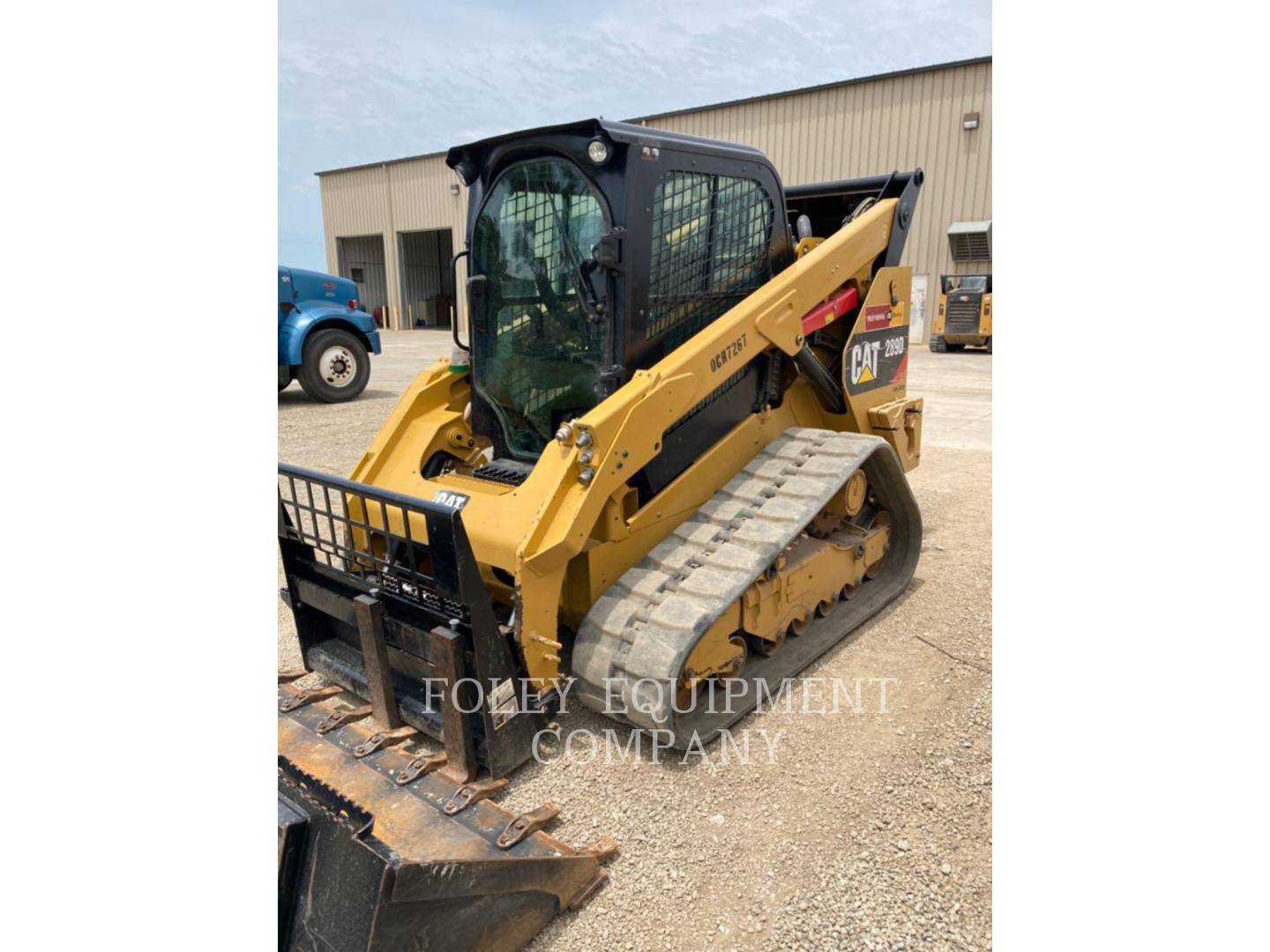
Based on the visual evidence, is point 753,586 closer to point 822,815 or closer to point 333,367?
point 822,815

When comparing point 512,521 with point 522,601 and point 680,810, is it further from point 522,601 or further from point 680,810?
point 680,810

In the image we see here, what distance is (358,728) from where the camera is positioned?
303 centimetres

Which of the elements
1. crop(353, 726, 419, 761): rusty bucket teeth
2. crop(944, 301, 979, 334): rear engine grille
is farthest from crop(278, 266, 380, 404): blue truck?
crop(944, 301, 979, 334): rear engine grille

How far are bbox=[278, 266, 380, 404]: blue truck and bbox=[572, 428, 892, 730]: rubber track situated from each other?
9.65 metres

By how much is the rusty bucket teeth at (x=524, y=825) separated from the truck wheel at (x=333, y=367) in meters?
10.5

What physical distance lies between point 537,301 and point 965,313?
17417 mm

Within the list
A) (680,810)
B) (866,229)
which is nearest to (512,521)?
(680,810)

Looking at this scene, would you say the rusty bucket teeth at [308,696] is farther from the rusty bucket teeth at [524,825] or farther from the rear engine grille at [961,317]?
the rear engine grille at [961,317]

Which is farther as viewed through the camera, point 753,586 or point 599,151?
point 753,586

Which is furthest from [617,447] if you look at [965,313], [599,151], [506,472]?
[965,313]

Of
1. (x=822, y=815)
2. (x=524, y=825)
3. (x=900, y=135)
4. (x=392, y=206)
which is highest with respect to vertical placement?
(x=392, y=206)

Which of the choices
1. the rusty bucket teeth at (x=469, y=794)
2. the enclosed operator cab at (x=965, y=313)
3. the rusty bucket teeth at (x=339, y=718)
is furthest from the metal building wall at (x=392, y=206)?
the rusty bucket teeth at (x=469, y=794)

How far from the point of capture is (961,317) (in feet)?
61.8

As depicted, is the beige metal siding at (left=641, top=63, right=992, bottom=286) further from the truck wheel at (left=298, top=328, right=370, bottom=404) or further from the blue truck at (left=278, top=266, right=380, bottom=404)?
the truck wheel at (left=298, top=328, right=370, bottom=404)
